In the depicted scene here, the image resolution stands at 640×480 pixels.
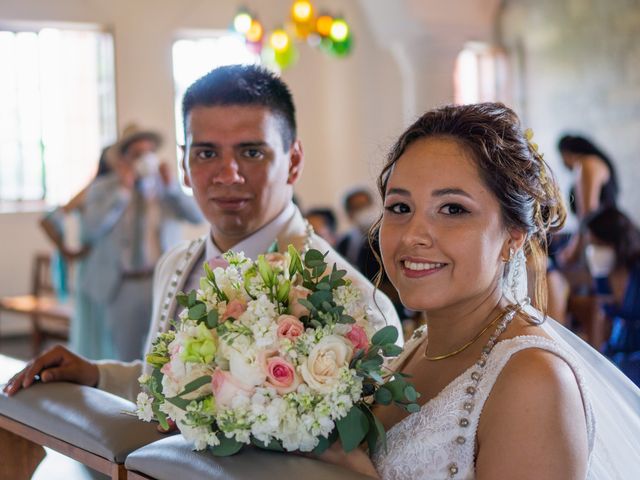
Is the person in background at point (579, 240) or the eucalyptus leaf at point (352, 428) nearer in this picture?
the eucalyptus leaf at point (352, 428)

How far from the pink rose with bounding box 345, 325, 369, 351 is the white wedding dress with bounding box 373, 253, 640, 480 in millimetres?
241

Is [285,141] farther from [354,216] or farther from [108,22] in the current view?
[108,22]

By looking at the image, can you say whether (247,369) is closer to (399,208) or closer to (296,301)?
(296,301)

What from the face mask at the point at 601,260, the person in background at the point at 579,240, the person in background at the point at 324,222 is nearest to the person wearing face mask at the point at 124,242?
the person in background at the point at 324,222

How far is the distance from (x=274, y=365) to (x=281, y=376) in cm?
2

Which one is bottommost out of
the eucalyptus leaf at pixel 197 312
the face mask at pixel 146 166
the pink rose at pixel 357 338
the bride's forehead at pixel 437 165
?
the pink rose at pixel 357 338

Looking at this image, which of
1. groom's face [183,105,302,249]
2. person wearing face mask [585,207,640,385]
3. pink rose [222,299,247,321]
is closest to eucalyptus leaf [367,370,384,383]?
pink rose [222,299,247,321]

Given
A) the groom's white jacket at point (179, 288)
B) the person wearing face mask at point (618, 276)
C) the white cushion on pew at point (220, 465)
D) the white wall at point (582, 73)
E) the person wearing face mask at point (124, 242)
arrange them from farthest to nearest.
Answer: the white wall at point (582, 73) < the person wearing face mask at point (124, 242) < the person wearing face mask at point (618, 276) < the groom's white jacket at point (179, 288) < the white cushion on pew at point (220, 465)

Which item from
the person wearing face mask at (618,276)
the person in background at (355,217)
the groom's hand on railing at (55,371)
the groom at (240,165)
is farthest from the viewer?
the person in background at (355,217)

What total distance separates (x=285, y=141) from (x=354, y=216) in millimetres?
6074

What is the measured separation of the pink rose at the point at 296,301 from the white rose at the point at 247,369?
0.16 metres

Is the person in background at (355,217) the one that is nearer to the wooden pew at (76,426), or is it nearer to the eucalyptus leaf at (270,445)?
the wooden pew at (76,426)

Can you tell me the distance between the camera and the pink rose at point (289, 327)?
164 cm

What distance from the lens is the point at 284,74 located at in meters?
12.7
